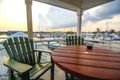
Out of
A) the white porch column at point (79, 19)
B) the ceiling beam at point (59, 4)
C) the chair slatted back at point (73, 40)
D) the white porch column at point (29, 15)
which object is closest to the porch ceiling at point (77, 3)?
the ceiling beam at point (59, 4)

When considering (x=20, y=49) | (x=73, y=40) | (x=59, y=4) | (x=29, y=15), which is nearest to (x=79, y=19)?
(x=59, y=4)

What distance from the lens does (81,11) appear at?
495 cm

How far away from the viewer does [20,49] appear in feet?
6.43

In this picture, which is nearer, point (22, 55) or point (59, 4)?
point (22, 55)

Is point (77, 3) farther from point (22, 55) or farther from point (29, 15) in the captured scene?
point (22, 55)

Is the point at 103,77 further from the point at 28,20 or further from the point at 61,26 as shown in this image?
the point at 61,26

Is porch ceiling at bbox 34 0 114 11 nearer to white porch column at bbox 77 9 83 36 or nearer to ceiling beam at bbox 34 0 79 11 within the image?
ceiling beam at bbox 34 0 79 11

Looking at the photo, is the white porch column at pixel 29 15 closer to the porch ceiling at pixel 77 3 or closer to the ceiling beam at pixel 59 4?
the ceiling beam at pixel 59 4

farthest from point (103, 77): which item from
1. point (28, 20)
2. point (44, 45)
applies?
A: point (44, 45)

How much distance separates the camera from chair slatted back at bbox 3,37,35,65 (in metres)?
1.77

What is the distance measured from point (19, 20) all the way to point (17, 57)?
2.21m

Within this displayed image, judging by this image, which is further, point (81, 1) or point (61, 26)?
point (61, 26)

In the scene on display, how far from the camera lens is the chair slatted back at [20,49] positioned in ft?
5.80

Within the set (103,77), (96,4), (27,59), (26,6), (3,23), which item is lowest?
(27,59)
